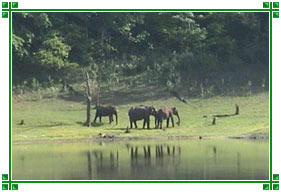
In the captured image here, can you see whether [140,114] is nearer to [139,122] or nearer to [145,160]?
[139,122]

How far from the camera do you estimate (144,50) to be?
221 feet

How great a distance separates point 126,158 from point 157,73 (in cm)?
2914

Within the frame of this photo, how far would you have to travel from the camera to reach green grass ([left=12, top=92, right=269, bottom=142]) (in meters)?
46.2

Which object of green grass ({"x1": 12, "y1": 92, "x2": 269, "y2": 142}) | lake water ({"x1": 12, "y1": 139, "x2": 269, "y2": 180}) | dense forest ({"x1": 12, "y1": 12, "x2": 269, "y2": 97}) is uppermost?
dense forest ({"x1": 12, "y1": 12, "x2": 269, "y2": 97})

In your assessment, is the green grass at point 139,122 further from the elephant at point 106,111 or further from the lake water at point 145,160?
the lake water at point 145,160

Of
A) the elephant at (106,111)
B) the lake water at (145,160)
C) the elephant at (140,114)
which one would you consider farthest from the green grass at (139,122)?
the lake water at (145,160)

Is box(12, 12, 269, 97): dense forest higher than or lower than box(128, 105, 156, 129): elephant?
higher

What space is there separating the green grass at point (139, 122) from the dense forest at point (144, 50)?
259 centimetres

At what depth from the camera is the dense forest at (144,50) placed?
6191 cm

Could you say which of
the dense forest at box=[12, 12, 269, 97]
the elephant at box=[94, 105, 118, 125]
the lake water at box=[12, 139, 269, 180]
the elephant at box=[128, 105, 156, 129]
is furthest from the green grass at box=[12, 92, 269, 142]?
the lake water at box=[12, 139, 269, 180]

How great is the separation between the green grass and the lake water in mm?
2922

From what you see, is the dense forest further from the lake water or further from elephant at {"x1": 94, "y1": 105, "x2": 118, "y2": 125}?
the lake water

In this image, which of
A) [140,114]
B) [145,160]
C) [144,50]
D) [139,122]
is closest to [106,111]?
[139,122]

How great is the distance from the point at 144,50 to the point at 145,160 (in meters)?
33.8
